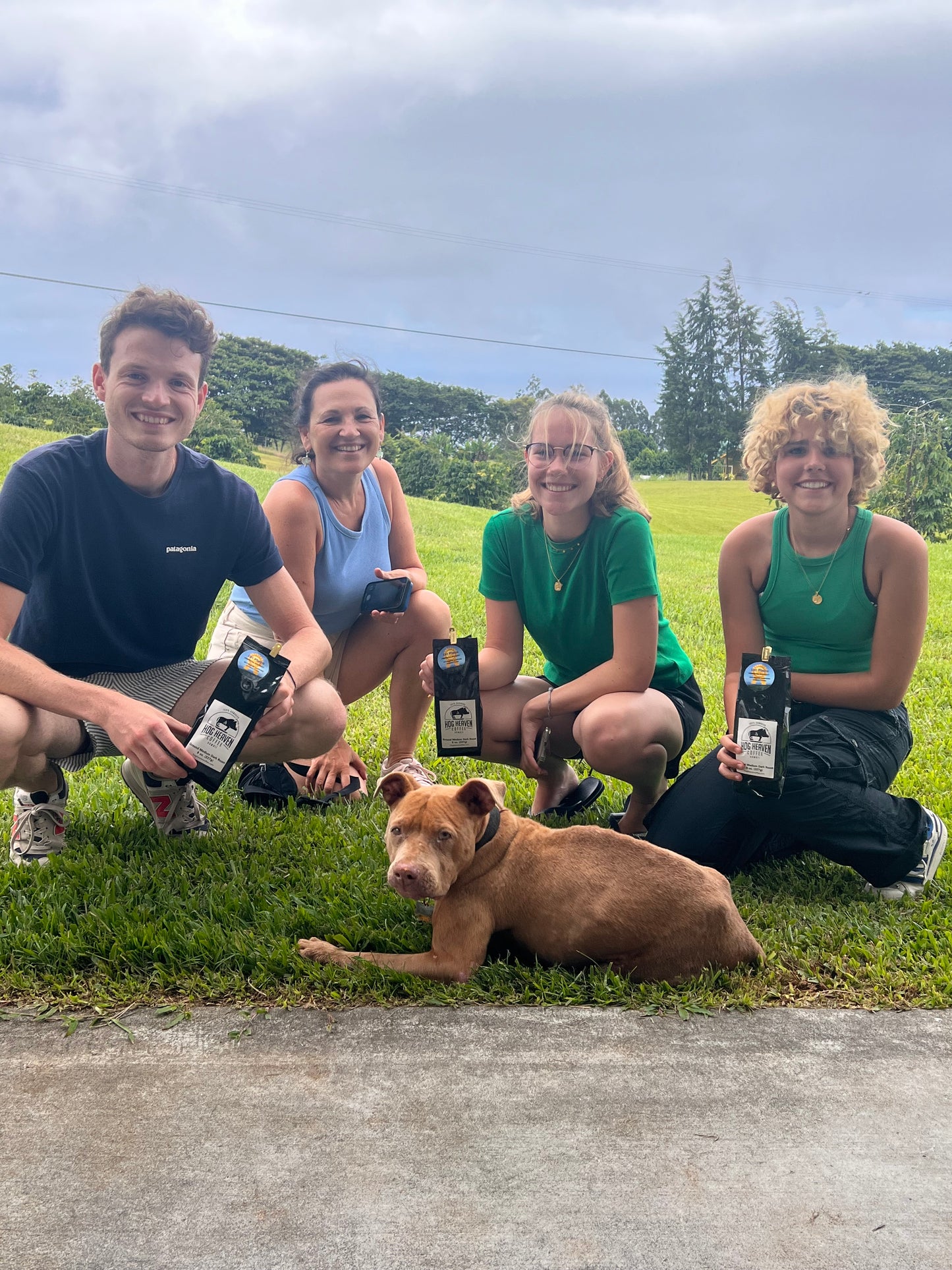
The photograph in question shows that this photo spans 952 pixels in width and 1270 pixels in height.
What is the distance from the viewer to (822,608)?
153 inches

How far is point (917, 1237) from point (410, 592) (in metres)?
3.39

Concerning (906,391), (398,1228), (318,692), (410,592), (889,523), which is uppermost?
(906,391)

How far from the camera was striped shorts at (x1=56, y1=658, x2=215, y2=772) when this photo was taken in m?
3.83

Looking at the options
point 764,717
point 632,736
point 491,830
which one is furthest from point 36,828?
point 764,717

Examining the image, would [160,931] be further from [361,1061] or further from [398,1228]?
[398,1228]

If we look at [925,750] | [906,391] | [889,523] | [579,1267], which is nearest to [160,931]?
[579,1267]

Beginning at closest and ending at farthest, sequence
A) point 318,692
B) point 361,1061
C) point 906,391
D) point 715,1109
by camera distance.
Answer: point 715,1109, point 361,1061, point 318,692, point 906,391

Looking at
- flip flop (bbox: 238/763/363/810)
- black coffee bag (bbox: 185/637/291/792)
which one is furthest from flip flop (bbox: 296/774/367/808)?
black coffee bag (bbox: 185/637/291/792)

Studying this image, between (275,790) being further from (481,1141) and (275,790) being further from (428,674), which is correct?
(481,1141)

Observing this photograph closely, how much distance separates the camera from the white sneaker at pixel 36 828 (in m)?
3.88

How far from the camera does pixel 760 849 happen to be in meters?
3.94

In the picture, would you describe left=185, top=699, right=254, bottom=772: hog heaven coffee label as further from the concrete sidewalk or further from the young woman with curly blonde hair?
the young woman with curly blonde hair

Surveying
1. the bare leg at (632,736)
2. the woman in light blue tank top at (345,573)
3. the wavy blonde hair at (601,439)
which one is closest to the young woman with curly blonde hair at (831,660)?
the bare leg at (632,736)

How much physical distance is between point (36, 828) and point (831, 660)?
3.38 metres
